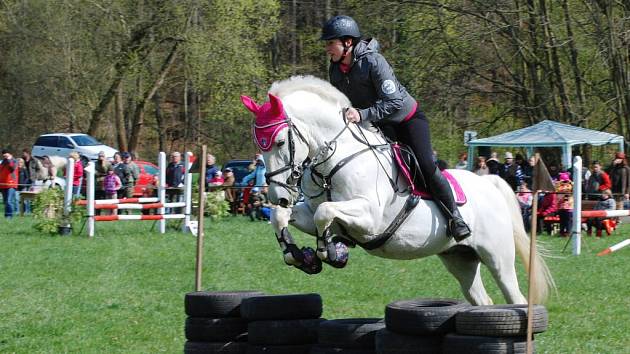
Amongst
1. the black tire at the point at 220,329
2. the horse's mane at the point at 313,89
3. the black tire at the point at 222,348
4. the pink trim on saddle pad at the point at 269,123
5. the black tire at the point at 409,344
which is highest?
the horse's mane at the point at 313,89

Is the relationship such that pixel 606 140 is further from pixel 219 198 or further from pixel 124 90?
pixel 124 90

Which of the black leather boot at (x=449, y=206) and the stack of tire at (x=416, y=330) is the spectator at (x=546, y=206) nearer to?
the black leather boot at (x=449, y=206)

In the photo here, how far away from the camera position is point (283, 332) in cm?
730

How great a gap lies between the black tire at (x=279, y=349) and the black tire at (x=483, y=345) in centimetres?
127

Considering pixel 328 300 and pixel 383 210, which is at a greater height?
pixel 383 210

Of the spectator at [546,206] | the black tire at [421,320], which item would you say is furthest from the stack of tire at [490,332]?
the spectator at [546,206]

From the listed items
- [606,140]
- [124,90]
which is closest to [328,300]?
[606,140]

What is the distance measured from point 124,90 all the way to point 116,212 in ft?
55.9

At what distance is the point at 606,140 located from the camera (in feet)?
84.0

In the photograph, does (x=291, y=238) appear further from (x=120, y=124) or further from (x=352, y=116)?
(x=120, y=124)

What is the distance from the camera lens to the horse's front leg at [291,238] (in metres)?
6.95

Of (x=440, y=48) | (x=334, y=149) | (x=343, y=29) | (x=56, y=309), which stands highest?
(x=440, y=48)

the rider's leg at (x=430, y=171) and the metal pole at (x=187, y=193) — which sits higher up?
the rider's leg at (x=430, y=171)

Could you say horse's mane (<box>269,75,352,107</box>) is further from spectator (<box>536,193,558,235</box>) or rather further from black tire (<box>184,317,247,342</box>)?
spectator (<box>536,193,558,235</box>)
